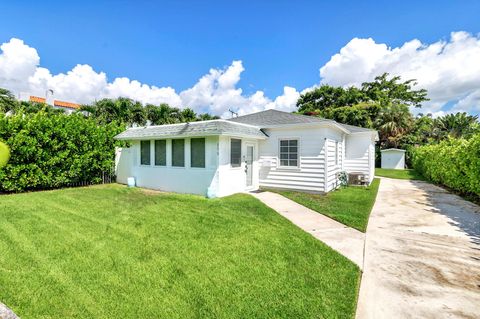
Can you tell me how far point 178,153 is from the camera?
10.9m

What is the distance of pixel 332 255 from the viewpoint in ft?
14.9

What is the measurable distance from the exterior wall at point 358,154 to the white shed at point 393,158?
1420cm

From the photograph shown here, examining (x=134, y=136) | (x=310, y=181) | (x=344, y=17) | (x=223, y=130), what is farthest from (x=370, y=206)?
(x=134, y=136)

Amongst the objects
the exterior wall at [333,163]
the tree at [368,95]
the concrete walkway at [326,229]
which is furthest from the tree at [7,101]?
the tree at [368,95]

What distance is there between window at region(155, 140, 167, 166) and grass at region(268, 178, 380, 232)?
530 cm

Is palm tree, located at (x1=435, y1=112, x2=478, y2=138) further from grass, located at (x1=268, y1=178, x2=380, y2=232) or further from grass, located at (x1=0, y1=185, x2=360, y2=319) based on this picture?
grass, located at (x1=0, y1=185, x2=360, y2=319)

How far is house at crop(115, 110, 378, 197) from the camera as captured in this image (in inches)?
386

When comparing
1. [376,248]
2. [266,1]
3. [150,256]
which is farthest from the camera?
[266,1]

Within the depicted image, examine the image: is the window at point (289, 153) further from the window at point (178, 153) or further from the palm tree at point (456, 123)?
the palm tree at point (456, 123)

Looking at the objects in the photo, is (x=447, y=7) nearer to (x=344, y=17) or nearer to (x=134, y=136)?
(x=344, y=17)

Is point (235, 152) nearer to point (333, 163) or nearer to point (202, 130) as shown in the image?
point (202, 130)

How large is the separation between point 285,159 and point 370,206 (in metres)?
3.97

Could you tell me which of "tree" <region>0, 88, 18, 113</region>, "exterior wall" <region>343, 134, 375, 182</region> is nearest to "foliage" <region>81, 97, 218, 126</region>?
"tree" <region>0, 88, 18, 113</region>

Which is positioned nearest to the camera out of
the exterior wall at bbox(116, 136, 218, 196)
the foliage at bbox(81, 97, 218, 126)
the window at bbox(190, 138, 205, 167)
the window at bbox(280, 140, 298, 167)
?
the exterior wall at bbox(116, 136, 218, 196)
